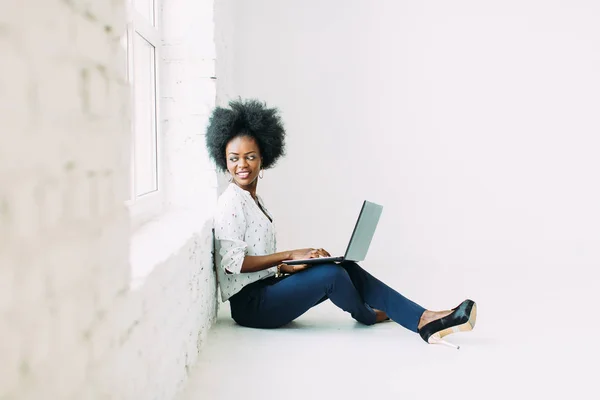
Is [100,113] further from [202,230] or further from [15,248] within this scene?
[202,230]

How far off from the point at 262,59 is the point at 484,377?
3.34 metres

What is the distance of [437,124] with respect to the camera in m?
5.38

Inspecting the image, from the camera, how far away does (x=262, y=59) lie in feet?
17.4

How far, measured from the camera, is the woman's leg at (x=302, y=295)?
3.09 metres

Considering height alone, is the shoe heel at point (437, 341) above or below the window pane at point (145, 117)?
below

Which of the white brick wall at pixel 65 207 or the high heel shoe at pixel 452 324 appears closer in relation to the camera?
the white brick wall at pixel 65 207

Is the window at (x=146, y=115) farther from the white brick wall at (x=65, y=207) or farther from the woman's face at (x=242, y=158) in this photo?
the white brick wall at (x=65, y=207)

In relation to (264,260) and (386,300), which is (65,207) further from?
(386,300)

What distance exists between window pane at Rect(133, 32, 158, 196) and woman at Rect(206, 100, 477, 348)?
27cm

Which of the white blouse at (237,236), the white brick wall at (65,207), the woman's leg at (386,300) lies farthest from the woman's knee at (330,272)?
the white brick wall at (65,207)

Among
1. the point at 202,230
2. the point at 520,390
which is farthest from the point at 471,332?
the point at 202,230

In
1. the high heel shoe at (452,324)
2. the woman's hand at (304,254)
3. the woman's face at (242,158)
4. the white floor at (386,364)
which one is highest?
the woman's face at (242,158)

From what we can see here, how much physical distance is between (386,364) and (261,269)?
28.0 inches

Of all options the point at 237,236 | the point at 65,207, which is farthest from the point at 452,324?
the point at 65,207
